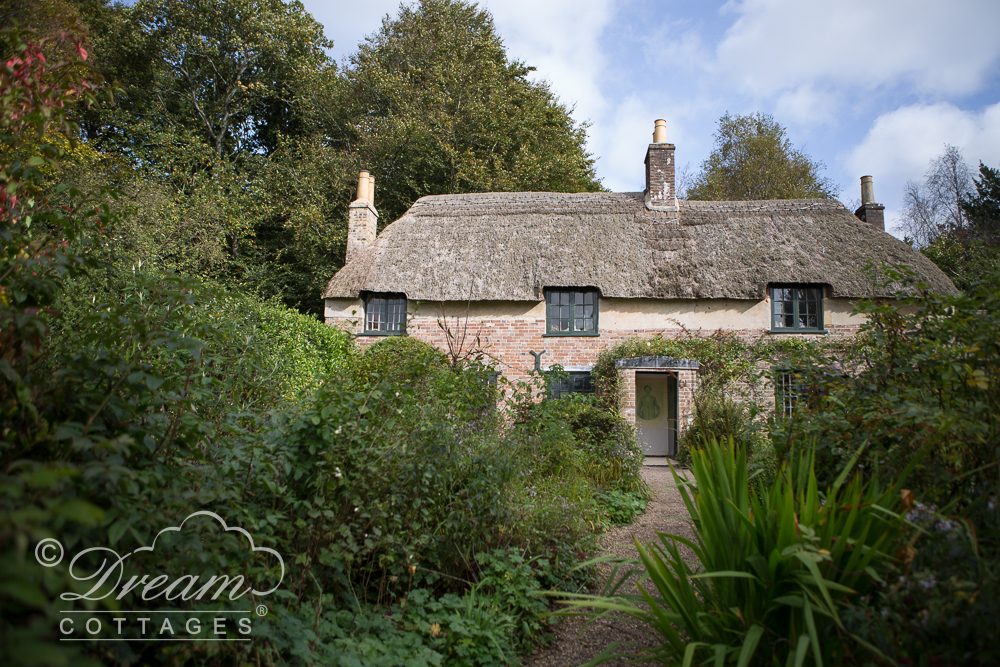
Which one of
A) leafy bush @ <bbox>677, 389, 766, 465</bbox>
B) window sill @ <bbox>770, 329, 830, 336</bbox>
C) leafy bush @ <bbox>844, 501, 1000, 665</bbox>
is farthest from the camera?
window sill @ <bbox>770, 329, 830, 336</bbox>

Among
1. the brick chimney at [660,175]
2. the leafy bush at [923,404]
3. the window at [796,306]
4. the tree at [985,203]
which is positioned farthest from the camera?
the tree at [985,203]

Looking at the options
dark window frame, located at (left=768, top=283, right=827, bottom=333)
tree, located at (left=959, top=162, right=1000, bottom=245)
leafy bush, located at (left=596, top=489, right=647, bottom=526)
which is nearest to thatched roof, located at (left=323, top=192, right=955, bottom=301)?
dark window frame, located at (left=768, top=283, right=827, bottom=333)

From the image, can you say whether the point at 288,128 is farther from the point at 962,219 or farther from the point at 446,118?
the point at 962,219

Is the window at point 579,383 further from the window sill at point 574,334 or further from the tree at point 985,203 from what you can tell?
the tree at point 985,203

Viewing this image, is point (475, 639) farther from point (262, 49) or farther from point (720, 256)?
point (262, 49)

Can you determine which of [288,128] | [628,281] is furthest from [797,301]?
[288,128]

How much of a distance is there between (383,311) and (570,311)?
4295 mm

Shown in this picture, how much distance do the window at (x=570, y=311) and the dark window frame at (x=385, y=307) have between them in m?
3.29

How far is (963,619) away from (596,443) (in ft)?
20.8

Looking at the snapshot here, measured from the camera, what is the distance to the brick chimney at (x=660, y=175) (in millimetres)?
13117

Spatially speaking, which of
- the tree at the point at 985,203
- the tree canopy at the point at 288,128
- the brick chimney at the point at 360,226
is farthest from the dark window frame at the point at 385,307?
the tree at the point at 985,203

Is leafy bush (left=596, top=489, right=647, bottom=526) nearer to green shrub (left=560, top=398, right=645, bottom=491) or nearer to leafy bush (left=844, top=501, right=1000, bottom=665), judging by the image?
green shrub (left=560, top=398, right=645, bottom=491)

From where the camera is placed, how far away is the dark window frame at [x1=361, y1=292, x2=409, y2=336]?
12.3 meters

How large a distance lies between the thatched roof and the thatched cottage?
0.12 ft
